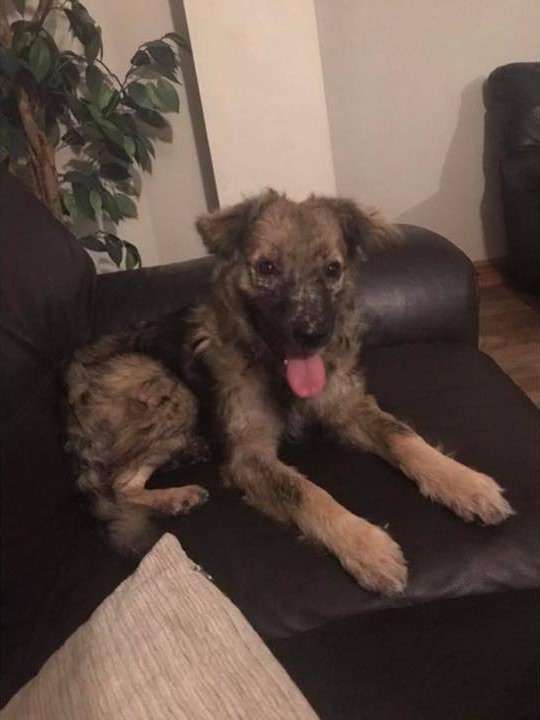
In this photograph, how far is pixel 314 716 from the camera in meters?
0.84

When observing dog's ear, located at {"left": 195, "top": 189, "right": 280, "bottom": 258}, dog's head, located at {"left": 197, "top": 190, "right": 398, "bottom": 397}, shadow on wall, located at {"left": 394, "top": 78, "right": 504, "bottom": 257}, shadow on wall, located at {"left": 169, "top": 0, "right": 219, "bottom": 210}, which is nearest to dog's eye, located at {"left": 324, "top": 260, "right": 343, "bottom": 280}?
dog's head, located at {"left": 197, "top": 190, "right": 398, "bottom": 397}

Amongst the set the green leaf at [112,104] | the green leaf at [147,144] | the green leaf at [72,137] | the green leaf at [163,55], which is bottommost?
the green leaf at [147,144]

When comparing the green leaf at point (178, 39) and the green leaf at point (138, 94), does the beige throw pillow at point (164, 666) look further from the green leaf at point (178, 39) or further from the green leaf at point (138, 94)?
the green leaf at point (178, 39)

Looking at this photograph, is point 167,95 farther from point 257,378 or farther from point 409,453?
point 409,453

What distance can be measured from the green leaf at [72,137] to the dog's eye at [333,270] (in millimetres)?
1460

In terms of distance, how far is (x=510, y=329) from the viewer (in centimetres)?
321

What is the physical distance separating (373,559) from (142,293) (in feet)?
3.83

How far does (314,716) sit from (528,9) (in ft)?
10.8

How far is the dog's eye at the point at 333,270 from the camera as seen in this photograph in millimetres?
1668

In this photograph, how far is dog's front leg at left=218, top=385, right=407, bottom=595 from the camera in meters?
1.24

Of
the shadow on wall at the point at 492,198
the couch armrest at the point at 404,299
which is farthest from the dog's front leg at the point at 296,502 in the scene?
the shadow on wall at the point at 492,198

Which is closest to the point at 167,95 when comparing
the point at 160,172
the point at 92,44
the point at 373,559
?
the point at 92,44

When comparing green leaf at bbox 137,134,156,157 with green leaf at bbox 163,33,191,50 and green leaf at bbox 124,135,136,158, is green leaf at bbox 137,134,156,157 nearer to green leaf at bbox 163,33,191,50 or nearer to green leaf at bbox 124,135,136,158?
green leaf at bbox 124,135,136,158

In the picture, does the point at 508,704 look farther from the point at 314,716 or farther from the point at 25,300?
the point at 25,300
